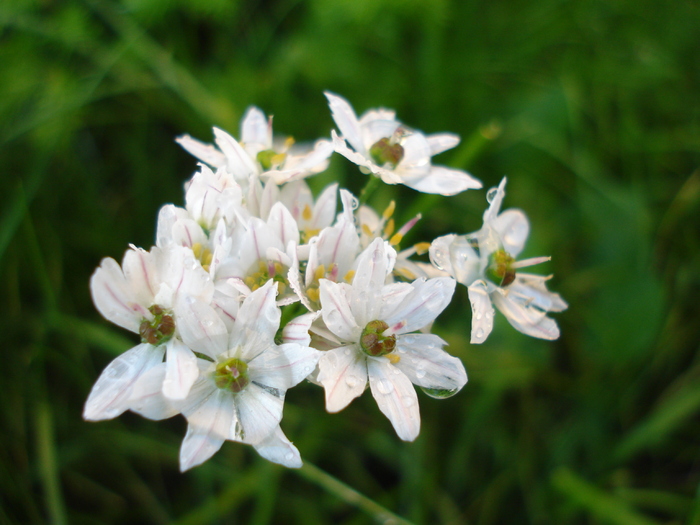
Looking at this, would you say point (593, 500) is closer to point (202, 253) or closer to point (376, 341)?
point (376, 341)

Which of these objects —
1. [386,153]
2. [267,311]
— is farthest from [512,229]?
[267,311]

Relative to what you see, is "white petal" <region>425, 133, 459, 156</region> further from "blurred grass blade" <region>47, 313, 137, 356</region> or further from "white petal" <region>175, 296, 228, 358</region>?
"blurred grass blade" <region>47, 313, 137, 356</region>

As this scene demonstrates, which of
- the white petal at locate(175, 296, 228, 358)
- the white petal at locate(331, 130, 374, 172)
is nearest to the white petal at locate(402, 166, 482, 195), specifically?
the white petal at locate(331, 130, 374, 172)

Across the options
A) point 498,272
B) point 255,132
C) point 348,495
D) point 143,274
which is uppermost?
point 255,132

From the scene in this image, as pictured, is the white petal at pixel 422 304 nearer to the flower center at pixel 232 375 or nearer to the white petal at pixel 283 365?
the white petal at pixel 283 365

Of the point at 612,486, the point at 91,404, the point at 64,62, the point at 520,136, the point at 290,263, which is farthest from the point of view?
the point at 520,136

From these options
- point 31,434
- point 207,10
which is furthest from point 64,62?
point 31,434

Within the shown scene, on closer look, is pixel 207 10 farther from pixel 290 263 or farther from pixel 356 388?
pixel 356 388

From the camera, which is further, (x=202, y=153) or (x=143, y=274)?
(x=202, y=153)
